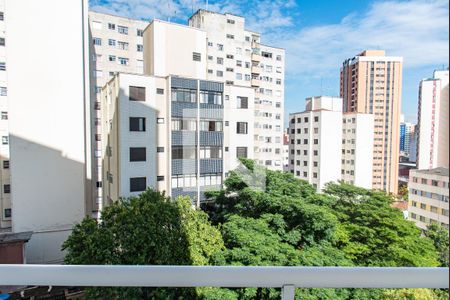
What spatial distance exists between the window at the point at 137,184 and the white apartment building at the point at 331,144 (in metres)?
3.89

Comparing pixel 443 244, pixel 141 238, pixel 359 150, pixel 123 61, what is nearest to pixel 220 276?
pixel 443 244

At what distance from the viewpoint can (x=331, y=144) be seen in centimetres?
809

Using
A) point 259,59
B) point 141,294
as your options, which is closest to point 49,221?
point 141,294

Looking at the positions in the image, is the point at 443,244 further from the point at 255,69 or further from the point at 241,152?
the point at 255,69

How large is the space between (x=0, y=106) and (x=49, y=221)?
125 inches

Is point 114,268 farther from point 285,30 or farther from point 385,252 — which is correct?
point 385,252

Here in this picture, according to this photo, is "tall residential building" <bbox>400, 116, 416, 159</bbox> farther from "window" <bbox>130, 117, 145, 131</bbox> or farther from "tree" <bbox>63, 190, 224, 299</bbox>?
"window" <bbox>130, 117, 145, 131</bbox>

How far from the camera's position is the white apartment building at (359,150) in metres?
5.99

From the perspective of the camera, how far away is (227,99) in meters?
6.61

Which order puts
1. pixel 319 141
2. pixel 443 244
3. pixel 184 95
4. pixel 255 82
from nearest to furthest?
pixel 443 244 < pixel 184 95 < pixel 319 141 < pixel 255 82

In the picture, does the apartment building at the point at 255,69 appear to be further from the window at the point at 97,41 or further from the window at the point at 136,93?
the window at the point at 136,93

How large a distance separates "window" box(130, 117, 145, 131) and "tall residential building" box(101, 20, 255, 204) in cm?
2

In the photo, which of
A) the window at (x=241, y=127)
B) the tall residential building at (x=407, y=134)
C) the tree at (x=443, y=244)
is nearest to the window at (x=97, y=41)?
the window at (x=241, y=127)

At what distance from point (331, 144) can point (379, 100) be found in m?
3.27
